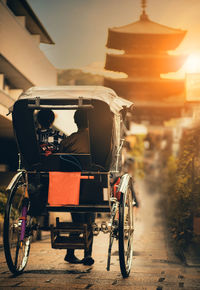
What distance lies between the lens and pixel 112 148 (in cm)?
580

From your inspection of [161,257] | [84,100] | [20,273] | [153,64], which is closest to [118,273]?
→ [20,273]

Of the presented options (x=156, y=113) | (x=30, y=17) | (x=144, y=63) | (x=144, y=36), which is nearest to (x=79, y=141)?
(x=30, y=17)

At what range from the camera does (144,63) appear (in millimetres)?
46656

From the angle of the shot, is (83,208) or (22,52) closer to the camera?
(83,208)

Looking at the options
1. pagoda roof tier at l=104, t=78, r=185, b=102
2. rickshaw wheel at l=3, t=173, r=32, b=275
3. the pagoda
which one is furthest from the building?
pagoda roof tier at l=104, t=78, r=185, b=102

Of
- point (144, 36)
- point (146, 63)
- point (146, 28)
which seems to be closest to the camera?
point (144, 36)

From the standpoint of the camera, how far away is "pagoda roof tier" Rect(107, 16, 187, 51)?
43.3 meters

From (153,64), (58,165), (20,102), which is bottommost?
A: (58,165)

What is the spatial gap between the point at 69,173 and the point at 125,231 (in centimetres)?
99

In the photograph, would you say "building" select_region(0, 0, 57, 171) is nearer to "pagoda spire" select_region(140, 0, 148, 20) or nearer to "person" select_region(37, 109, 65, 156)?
"person" select_region(37, 109, 65, 156)

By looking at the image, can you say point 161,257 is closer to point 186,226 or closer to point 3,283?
point 186,226

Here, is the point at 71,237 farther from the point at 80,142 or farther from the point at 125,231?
the point at 80,142

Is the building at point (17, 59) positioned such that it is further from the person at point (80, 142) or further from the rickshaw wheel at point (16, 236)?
the rickshaw wheel at point (16, 236)

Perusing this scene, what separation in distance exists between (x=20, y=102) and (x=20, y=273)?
6.41 feet
